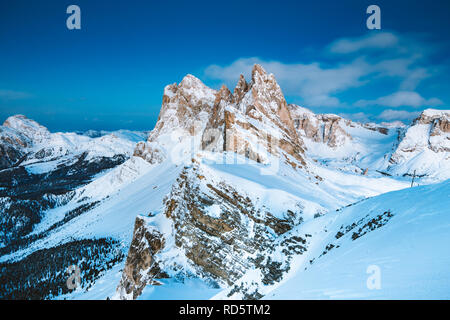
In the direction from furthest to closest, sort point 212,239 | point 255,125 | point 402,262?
1. point 255,125
2. point 212,239
3. point 402,262

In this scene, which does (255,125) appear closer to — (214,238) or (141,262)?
(214,238)

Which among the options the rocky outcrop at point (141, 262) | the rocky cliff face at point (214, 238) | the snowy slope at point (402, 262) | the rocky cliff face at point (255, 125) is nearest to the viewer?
the snowy slope at point (402, 262)

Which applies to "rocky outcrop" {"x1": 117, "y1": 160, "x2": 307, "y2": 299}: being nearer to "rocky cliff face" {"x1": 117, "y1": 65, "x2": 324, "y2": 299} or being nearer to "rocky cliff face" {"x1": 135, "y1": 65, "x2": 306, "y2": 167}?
"rocky cliff face" {"x1": 117, "y1": 65, "x2": 324, "y2": 299}

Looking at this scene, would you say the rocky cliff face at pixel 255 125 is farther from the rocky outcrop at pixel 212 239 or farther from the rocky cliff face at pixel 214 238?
the rocky outcrop at pixel 212 239

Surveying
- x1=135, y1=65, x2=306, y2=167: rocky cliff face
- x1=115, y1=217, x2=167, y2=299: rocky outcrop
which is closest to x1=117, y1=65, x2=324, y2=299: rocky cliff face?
x1=115, y1=217, x2=167, y2=299: rocky outcrop

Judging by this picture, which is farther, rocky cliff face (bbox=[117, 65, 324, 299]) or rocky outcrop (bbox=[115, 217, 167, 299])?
rocky outcrop (bbox=[115, 217, 167, 299])

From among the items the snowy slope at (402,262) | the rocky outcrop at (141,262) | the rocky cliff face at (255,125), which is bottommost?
the rocky outcrop at (141,262)

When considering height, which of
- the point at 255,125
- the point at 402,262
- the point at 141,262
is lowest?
the point at 141,262

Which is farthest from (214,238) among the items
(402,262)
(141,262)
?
(402,262)

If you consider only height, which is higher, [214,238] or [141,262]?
[214,238]

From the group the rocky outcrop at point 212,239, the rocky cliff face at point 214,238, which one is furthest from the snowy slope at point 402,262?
the rocky outcrop at point 212,239

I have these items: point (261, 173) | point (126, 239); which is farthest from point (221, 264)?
point (126, 239)
